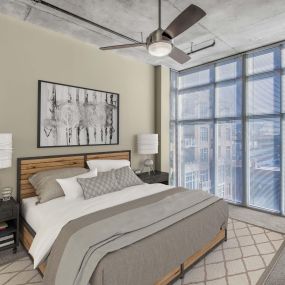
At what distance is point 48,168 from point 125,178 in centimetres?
124

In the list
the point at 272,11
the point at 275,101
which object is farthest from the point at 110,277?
the point at 275,101

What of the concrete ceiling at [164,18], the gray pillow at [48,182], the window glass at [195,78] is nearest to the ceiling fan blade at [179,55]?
the concrete ceiling at [164,18]

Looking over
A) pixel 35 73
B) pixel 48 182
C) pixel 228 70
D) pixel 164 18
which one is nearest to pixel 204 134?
pixel 228 70

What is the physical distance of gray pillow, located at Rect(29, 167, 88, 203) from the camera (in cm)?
277

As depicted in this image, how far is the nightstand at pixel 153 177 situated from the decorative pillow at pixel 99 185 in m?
1.13

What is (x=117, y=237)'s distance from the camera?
5.85 feet

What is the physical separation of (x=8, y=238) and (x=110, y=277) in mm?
1882

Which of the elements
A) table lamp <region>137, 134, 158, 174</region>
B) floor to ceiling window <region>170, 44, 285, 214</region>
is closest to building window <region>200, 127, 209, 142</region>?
floor to ceiling window <region>170, 44, 285, 214</region>

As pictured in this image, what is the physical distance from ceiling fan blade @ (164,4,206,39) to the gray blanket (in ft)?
6.32

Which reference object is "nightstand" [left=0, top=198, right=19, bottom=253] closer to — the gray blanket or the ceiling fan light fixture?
the gray blanket

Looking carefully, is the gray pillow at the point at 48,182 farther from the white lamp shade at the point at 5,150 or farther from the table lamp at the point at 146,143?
the table lamp at the point at 146,143

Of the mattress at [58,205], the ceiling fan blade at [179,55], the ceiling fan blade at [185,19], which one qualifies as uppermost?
the ceiling fan blade at [185,19]

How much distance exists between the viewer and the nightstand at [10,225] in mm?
2580

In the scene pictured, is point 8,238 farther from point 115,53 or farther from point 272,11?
point 272,11
